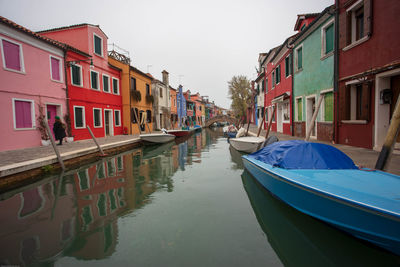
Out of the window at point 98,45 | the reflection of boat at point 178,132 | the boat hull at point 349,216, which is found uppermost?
the window at point 98,45

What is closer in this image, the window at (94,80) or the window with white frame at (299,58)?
the window with white frame at (299,58)

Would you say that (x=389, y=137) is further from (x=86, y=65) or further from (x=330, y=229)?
(x=86, y=65)

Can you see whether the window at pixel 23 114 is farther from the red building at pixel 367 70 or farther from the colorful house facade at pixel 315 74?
the red building at pixel 367 70

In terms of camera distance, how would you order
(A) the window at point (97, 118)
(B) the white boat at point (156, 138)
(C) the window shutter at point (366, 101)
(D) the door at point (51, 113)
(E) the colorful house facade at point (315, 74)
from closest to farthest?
(C) the window shutter at point (366, 101) < (E) the colorful house facade at point (315, 74) < (D) the door at point (51, 113) < (B) the white boat at point (156, 138) < (A) the window at point (97, 118)

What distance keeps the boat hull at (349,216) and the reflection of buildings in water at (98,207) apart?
278cm

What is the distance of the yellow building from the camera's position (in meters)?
17.5

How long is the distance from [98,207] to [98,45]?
13.9 meters

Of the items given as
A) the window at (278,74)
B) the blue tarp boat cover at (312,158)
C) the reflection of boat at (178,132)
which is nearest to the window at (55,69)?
the reflection of boat at (178,132)

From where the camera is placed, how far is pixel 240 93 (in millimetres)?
38594

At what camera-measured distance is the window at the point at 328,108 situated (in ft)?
28.8

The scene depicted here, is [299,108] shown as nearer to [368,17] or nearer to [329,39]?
[329,39]

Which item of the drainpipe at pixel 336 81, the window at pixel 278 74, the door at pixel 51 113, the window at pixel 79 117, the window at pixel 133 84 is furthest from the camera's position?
the window at pixel 133 84

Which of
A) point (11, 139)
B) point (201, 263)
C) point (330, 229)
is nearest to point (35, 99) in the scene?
point (11, 139)

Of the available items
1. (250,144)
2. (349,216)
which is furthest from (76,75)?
(349,216)
